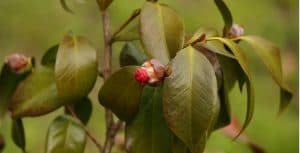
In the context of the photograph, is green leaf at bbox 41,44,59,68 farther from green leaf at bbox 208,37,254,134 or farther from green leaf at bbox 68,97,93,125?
green leaf at bbox 208,37,254,134

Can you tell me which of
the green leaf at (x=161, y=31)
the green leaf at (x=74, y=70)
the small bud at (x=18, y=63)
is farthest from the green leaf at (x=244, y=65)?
the small bud at (x=18, y=63)

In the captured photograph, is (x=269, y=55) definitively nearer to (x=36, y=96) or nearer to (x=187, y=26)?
(x=36, y=96)

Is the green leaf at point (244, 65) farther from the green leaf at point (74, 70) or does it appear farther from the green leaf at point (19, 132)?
the green leaf at point (19, 132)

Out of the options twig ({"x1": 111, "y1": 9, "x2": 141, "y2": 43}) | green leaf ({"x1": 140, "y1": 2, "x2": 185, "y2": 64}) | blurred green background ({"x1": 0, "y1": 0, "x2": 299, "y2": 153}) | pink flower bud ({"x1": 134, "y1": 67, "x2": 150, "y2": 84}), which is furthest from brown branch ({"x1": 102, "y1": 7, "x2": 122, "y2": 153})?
blurred green background ({"x1": 0, "y1": 0, "x2": 299, "y2": 153})

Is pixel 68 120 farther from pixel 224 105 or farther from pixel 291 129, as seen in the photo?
pixel 291 129

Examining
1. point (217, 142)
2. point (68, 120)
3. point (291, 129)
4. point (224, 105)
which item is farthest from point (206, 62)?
point (291, 129)

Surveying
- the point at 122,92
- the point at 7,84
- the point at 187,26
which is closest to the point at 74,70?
the point at 122,92
